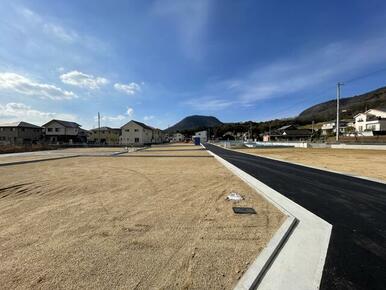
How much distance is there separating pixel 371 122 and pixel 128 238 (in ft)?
250

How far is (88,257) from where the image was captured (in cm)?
353

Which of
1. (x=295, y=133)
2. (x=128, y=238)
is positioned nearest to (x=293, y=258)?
(x=128, y=238)

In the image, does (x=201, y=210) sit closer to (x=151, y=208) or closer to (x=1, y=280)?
(x=151, y=208)

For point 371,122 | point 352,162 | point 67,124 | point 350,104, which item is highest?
point 350,104

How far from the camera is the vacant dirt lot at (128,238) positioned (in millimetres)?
3006

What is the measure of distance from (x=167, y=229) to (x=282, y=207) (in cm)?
315

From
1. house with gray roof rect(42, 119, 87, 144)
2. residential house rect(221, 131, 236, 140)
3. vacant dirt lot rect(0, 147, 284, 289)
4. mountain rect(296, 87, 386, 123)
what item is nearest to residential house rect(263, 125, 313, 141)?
residential house rect(221, 131, 236, 140)

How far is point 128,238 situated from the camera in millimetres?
4215

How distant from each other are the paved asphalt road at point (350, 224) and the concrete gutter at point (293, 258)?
0.13 m

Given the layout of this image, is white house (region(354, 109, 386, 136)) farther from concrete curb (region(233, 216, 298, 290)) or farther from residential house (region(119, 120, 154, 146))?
concrete curb (region(233, 216, 298, 290))

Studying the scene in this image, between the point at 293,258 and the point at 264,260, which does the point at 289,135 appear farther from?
the point at 264,260

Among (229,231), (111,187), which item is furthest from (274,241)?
(111,187)

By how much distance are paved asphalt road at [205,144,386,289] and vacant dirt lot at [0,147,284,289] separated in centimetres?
106

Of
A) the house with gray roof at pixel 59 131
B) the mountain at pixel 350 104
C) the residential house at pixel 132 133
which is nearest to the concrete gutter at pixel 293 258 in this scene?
the residential house at pixel 132 133
